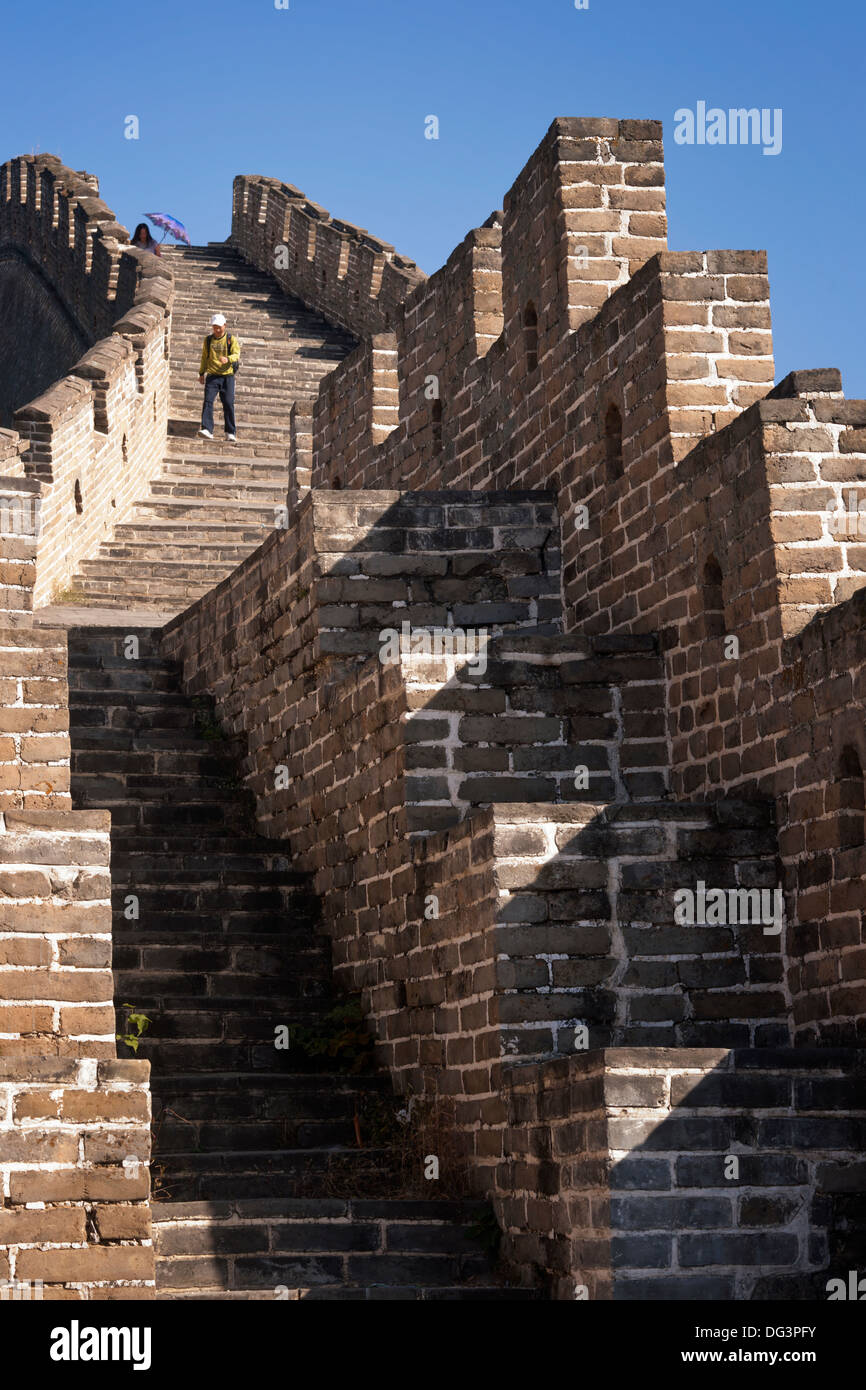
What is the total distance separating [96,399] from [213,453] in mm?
3146

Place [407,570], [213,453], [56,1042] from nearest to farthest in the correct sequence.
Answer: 1. [56,1042]
2. [407,570]
3. [213,453]

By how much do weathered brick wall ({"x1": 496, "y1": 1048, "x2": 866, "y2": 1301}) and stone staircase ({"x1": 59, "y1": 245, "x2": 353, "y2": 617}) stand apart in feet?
33.7

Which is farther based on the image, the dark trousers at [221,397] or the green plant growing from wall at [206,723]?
the dark trousers at [221,397]

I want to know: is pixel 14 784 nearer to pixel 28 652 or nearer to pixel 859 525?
pixel 28 652

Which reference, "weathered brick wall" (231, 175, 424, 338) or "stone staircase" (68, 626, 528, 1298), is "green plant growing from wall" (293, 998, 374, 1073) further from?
"weathered brick wall" (231, 175, 424, 338)

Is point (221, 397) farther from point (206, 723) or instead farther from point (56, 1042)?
point (56, 1042)

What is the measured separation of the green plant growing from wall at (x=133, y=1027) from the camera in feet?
35.8

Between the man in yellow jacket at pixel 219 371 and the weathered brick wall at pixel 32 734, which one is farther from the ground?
the man in yellow jacket at pixel 219 371

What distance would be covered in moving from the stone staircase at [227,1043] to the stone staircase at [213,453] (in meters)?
3.11

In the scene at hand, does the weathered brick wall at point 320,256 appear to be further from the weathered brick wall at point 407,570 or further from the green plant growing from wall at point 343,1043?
the green plant growing from wall at point 343,1043

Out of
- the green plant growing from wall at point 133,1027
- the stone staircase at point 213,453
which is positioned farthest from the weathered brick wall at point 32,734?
the stone staircase at point 213,453

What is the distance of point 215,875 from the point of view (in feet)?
41.8

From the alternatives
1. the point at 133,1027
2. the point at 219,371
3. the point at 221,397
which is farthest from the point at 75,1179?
the point at 221,397

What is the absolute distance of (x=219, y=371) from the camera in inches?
890
